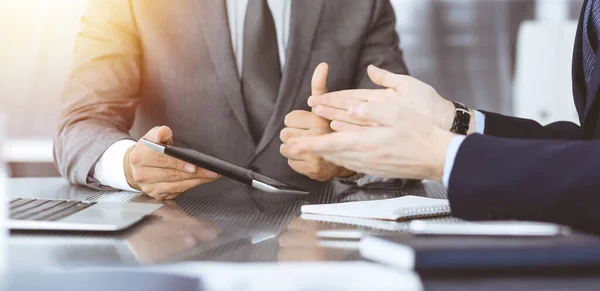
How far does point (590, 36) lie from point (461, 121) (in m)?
0.42

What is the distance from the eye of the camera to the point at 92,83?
2.06 m

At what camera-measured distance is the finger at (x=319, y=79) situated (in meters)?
1.70

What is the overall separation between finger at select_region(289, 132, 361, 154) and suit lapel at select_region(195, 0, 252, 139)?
0.90 metres

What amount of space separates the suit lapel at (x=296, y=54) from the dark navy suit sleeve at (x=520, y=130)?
0.70 metres

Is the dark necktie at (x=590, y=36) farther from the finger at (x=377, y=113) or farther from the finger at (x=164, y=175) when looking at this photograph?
the finger at (x=164, y=175)

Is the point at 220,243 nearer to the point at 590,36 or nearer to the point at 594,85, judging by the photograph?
the point at 594,85

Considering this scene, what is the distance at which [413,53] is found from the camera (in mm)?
4406

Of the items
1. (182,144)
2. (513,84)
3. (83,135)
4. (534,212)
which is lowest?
(513,84)

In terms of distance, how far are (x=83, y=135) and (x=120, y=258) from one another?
1.04 metres

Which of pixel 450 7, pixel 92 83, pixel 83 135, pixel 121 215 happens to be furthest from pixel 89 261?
pixel 450 7

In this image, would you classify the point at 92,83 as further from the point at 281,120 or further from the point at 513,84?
the point at 513,84

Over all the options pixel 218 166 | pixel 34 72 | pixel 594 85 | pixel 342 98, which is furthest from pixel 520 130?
pixel 34 72

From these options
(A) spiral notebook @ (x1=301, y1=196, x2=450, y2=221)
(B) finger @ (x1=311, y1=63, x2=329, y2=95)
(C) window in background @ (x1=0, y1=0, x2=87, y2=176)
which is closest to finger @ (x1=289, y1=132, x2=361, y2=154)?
(A) spiral notebook @ (x1=301, y1=196, x2=450, y2=221)

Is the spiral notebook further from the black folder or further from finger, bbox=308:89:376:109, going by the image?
the black folder
